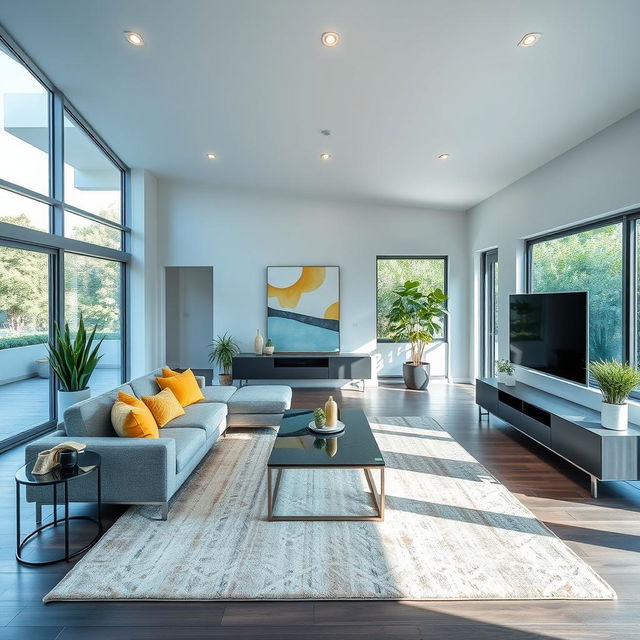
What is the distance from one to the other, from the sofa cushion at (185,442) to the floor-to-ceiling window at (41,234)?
203 cm

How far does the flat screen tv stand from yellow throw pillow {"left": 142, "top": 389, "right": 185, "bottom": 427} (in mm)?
3582

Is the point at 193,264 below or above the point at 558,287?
above

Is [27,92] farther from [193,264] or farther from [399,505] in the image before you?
[399,505]

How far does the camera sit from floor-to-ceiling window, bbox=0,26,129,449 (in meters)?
4.15

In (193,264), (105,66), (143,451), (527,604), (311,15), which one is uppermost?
(105,66)

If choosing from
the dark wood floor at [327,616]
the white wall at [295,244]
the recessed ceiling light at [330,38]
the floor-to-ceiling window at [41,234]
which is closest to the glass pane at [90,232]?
the floor-to-ceiling window at [41,234]

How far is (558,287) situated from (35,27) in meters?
5.77

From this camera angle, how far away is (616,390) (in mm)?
3143

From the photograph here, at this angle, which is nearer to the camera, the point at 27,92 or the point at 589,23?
the point at 589,23

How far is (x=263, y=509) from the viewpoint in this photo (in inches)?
115

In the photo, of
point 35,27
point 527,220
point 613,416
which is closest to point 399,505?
point 613,416

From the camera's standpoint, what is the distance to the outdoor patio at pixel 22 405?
420cm

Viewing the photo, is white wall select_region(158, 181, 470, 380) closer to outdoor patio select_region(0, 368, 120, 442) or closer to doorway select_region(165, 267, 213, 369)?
doorway select_region(165, 267, 213, 369)

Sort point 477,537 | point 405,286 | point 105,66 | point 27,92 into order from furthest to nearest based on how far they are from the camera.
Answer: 1. point 405,286
2. point 27,92
3. point 105,66
4. point 477,537
